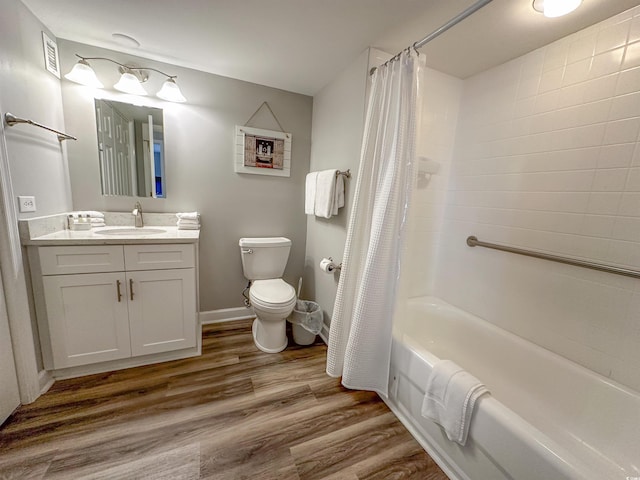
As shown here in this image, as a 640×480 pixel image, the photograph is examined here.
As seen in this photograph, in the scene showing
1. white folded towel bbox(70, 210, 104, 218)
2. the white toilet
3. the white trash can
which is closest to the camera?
white folded towel bbox(70, 210, 104, 218)

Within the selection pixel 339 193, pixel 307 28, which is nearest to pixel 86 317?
pixel 339 193

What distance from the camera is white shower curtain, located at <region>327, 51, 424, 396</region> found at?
4.24 feet

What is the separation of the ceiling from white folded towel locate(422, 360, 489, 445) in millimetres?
1660

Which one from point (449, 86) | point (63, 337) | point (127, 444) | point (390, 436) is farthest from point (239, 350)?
point (449, 86)

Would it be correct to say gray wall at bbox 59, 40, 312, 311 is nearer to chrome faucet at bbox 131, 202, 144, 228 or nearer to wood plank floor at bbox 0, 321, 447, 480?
chrome faucet at bbox 131, 202, 144, 228

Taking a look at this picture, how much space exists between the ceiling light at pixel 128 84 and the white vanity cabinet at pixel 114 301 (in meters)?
1.12

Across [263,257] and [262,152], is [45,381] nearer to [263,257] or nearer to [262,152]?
[263,257]

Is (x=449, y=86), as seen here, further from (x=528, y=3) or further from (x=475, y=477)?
(x=475, y=477)

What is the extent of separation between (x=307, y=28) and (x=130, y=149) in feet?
5.05

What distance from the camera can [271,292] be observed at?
6.24 ft

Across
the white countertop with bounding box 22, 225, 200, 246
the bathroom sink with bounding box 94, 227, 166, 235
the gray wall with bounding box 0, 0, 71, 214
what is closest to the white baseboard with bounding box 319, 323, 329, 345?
the white countertop with bounding box 22, 225, 200, 246

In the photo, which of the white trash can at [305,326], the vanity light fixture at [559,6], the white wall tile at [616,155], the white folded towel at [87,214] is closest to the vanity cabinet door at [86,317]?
the white folded towel at [87,214]

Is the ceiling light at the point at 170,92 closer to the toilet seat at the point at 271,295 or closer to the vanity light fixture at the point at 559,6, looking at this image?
the toilet seat at the point at 271,295

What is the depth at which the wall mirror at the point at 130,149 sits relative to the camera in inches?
71.5
